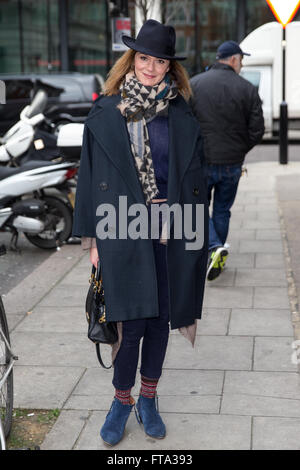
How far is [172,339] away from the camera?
16.6 feet

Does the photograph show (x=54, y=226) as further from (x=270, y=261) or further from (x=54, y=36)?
(x=54, y=36)

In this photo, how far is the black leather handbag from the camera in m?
3.51

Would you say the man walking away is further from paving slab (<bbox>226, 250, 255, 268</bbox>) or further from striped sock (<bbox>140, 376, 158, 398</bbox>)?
striped sock (<bbox>140, 376, 158, 398</bbox>)

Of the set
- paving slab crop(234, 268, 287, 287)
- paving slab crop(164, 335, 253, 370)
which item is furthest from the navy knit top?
paving slab crop(234, 268, 287, 287)

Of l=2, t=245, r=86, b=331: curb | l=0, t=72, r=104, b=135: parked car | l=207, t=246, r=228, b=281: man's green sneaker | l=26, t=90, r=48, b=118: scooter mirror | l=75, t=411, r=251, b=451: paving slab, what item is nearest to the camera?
l=75, t=411, r=251, b=451: paving slab

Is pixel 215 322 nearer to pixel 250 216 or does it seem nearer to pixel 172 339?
pixel 172 339

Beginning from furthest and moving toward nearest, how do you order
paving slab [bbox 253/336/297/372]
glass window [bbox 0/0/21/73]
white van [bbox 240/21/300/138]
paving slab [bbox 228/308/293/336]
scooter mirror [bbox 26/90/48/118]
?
1. glass window [bbox 0/0/21/73]
2. white van [bbox 240/21/300/138]
3. scooter mirror [bbox 26/90/48/118]
4. paving slab [bbox 228/308/293/336]
5. paving slab [bbox 253/336/297/372]

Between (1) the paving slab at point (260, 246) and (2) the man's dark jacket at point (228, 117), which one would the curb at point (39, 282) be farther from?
(2) the man's dark jacket at point (228, 117)

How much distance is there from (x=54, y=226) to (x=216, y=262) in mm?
2367

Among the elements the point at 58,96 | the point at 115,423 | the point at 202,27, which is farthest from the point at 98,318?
the point at 202,27

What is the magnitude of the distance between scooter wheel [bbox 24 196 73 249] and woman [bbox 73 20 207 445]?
14.8 feet

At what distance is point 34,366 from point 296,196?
6.90 meters

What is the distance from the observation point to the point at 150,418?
3.68 m

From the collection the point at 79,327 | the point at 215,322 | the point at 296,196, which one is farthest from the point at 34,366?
the point at 296,196
